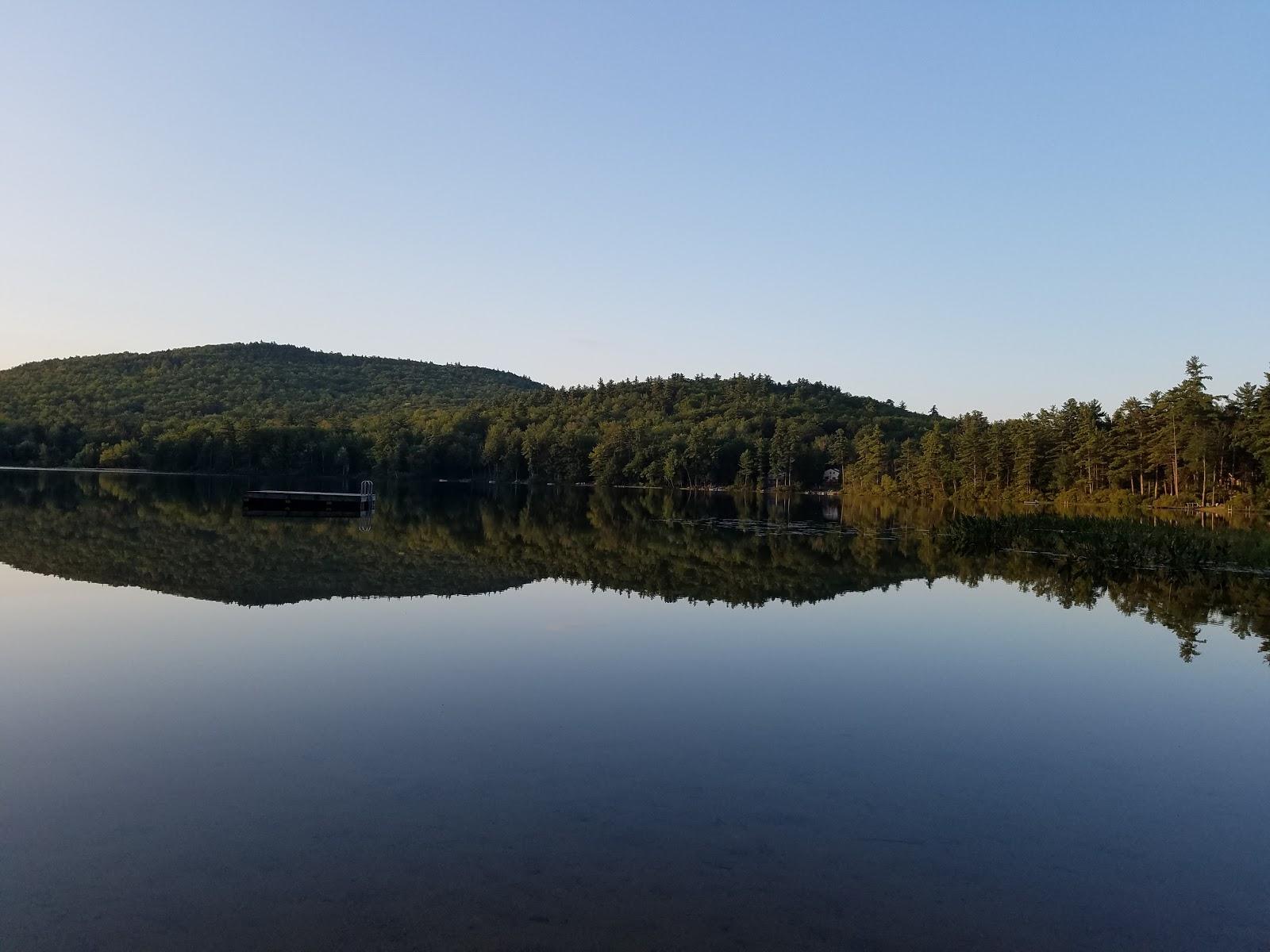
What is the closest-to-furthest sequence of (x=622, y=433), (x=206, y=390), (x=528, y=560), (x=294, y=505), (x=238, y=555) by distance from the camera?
1. (x=238, y=555)
2. (x=528, y=560)
3. (x=294, y=505)
4. (x=622, y=433)
5. (x=206, y=390)

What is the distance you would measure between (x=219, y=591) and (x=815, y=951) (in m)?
17.6

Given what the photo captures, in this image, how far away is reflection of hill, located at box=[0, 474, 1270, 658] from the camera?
2172 cm

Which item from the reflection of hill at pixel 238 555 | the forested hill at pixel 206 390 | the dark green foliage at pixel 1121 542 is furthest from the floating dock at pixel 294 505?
the forested hill at pixel 206 390

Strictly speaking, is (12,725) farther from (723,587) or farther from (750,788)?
(723,587)

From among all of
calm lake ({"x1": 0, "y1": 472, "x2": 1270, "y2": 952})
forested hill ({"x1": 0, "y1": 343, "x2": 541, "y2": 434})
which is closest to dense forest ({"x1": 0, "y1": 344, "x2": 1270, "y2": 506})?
forested hill ({"x1": 0, "y1": 343, "x2": 541, "y2": 434})

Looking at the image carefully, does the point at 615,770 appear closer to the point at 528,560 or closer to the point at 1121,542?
the point at 528,560

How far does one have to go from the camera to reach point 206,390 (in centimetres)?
15012

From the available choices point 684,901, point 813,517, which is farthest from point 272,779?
point 813,517

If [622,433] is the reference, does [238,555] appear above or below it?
below

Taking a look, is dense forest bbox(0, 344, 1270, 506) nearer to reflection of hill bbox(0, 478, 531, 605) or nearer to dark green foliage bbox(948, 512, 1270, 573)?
dark green foliage bbox(948, 512, 1270, 573)

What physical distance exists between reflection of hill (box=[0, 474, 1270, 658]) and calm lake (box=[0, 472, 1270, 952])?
64 cm

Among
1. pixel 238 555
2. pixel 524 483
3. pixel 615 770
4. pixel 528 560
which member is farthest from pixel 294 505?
pixel 524 483

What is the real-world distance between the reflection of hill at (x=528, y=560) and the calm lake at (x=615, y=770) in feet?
2.10

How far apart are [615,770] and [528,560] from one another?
65.4ft
